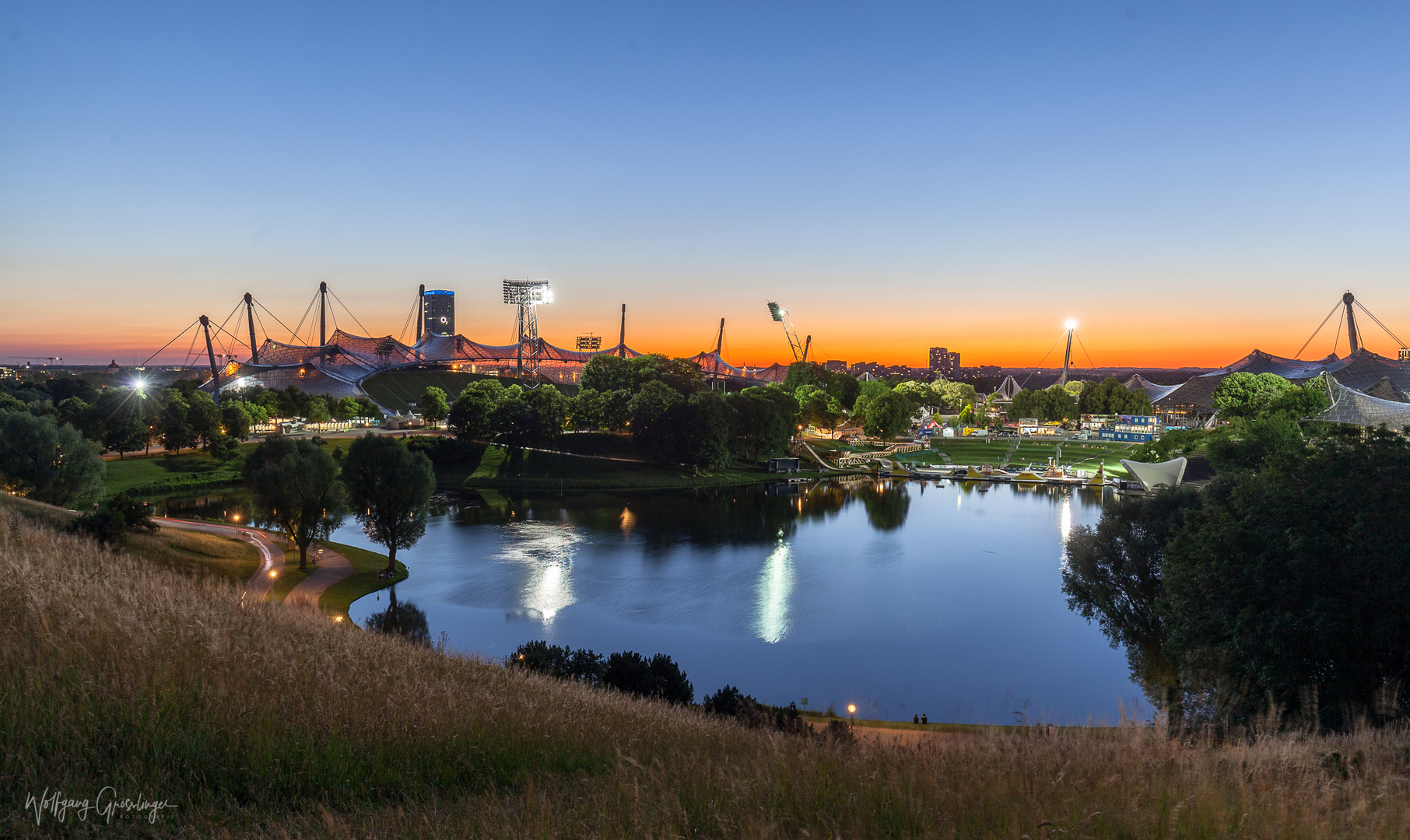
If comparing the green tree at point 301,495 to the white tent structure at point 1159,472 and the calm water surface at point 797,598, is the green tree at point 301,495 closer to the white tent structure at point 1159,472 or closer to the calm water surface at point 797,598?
the calm water surface at point 797,598

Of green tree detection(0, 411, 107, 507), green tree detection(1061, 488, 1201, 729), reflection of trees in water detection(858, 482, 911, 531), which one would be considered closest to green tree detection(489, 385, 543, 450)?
reflection of trees in water detection(858, 482, 911, 531)

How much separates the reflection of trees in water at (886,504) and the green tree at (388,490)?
75.9 ft

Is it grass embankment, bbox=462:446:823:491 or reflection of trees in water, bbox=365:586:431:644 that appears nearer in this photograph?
reflection of trees in water, bbox=365:586:431:644

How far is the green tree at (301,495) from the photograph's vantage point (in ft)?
79.7

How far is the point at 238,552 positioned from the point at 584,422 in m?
38.8

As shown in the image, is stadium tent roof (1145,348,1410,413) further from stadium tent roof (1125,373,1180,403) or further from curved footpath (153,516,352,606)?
curved footpath (153,516,352,606)

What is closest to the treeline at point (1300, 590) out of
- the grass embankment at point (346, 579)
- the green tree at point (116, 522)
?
the grass embankment at point (346, 579)

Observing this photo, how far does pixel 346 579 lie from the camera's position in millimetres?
24516

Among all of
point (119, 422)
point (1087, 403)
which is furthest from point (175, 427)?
point (1087, 403)

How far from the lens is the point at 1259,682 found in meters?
9.53

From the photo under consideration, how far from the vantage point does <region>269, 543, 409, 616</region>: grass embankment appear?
22.0 meters

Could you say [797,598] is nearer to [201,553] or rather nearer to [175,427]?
[201,553]

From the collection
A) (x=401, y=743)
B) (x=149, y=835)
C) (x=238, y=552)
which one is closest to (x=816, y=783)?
(x=401, y=743)
